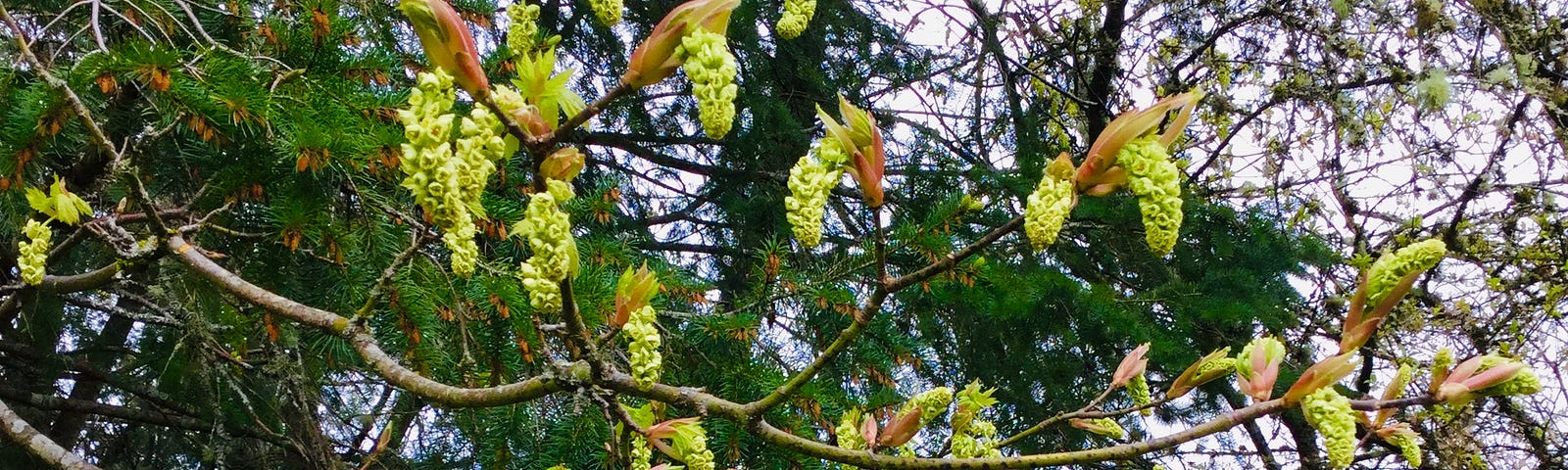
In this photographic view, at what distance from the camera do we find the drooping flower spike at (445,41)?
0.70 metres

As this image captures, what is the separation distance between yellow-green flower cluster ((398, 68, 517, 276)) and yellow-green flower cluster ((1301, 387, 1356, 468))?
64 centimetres

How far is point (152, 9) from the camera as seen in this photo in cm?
187

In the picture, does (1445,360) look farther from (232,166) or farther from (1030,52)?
(1030,52)

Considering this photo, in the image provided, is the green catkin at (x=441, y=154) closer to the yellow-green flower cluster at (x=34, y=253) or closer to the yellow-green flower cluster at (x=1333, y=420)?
the yellow-green flower cluster at (x=1333, y=420)

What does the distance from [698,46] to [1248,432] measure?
152 inches

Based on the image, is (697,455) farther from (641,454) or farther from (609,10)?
(609,10)

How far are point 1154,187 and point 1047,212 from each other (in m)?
0.08

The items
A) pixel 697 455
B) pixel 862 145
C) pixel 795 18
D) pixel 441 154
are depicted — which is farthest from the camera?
pixel 795 18

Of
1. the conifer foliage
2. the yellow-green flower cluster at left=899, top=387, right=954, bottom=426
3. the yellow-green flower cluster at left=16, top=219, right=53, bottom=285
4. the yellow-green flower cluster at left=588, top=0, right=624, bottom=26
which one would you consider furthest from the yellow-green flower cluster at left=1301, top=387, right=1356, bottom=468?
the yellow-green flower cluster at left=16, top=219, right=53, bottom=285

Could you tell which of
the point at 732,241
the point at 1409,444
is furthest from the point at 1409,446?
the point at 732,241

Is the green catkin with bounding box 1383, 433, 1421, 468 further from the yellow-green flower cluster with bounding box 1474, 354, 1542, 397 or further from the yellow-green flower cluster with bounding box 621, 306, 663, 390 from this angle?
the yellow-green flower cluster with bounding box 621, 306, 663, 390

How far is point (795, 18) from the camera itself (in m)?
1.13

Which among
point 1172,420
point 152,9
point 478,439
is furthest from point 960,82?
point 152,9

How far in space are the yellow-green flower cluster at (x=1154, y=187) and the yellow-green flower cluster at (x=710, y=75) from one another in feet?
0.94
